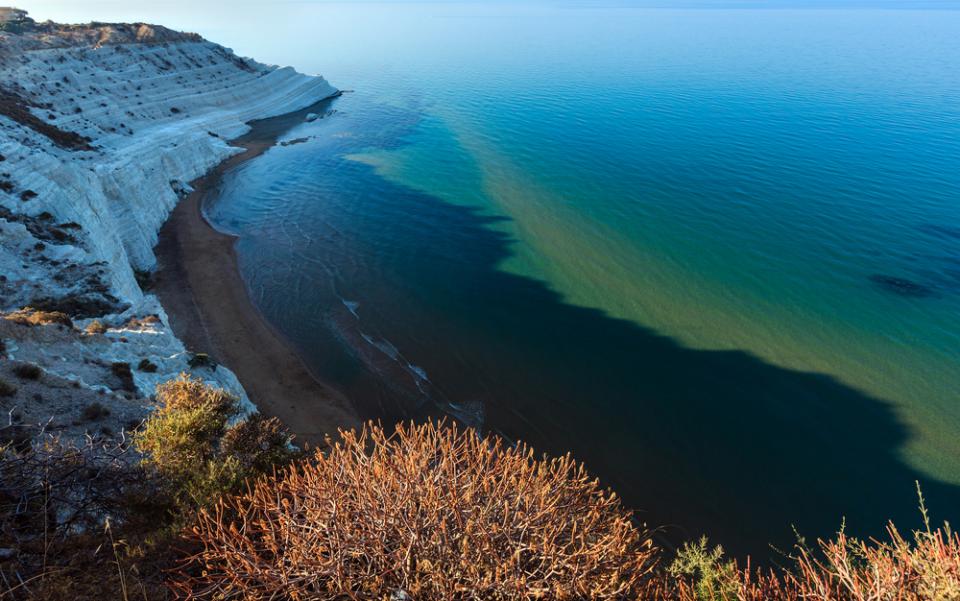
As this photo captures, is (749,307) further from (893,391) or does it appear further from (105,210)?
(105,210)

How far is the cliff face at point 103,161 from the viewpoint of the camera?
23.9m

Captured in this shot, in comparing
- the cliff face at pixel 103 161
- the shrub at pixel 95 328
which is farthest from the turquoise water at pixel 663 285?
the shrub at pixel 95 328

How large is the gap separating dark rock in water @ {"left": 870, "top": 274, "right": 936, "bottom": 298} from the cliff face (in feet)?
155

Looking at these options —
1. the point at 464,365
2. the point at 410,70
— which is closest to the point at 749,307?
the point at 464,365

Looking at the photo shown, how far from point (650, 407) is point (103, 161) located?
51830 millimetres

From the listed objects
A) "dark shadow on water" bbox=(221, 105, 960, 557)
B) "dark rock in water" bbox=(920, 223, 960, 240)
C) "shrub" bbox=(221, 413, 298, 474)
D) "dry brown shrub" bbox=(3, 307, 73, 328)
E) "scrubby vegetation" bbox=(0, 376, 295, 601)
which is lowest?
"dark shadow on water" bbox=(221, 105, 960, 557)

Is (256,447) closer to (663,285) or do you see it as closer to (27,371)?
(27,371)

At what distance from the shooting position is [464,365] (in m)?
30.1

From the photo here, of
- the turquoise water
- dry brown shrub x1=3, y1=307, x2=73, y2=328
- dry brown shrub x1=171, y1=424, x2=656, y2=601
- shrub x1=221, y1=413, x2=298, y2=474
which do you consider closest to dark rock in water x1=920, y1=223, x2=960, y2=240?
the turquoise water

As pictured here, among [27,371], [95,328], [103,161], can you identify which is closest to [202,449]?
[27,371]

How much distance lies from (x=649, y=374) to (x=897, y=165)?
51.0 meters

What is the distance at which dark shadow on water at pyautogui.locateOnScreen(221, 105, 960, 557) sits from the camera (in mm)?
22453

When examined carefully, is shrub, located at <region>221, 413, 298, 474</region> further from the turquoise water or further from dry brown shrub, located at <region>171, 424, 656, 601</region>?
the turquoise water

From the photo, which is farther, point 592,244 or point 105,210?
point 592,244
